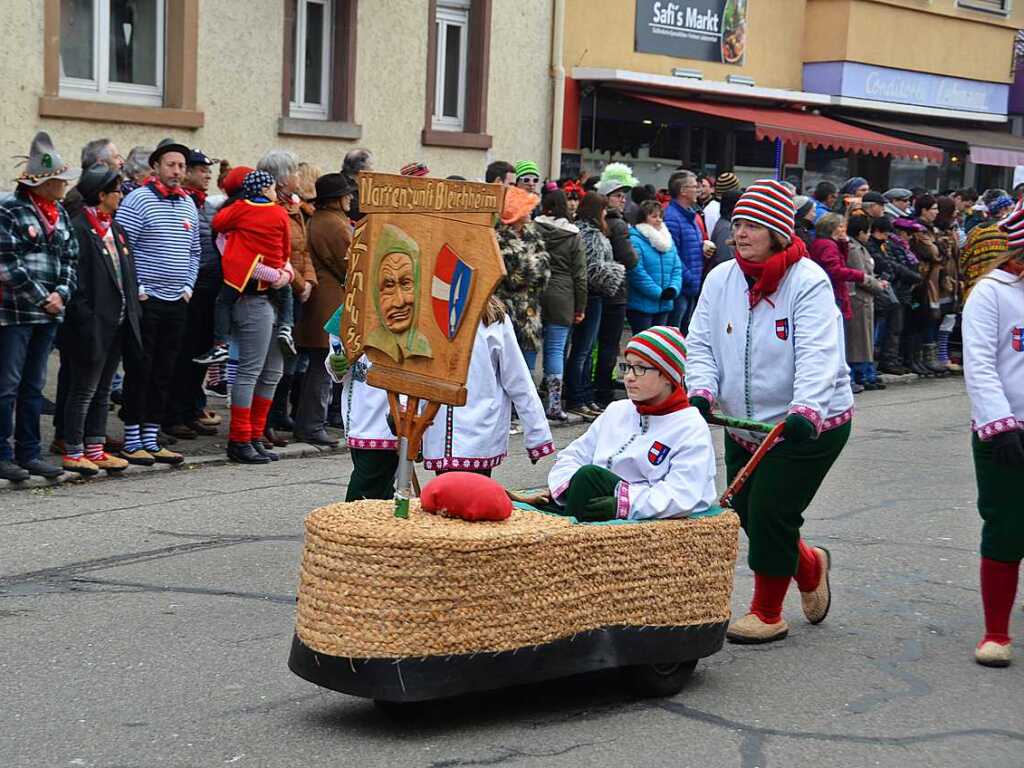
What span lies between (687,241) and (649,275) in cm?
94

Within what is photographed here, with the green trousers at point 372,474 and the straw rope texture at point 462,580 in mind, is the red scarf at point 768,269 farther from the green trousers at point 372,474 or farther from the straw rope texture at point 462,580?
the green trousers at point 372,474

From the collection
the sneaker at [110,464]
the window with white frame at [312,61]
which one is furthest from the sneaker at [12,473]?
the window with white frame at [312,61]

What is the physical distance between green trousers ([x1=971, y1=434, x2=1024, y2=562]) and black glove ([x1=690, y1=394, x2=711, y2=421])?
1.09 m

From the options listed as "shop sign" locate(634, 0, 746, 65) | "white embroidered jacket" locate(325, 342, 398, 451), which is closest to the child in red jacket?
"white embroidered jacket" locate(325, 342, 398, 451)

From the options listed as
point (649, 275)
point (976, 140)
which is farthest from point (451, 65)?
point (976, 140)

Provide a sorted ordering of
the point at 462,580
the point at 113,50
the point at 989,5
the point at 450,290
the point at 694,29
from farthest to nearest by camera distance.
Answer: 1. the point at 989,5
2. the point at 694,29
3. the point at 113,50
4. the point at 450,290
5. the point at 462,580

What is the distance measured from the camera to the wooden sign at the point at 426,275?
17.5 feet

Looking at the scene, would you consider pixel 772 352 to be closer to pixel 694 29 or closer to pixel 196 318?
pixel 196 318

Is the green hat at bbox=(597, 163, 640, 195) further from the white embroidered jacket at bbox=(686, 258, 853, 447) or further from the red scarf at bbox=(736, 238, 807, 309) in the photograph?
the red scarf at bbox=(736, 238, 807, 309)

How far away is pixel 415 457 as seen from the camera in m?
5.54

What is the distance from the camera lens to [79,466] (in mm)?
9742

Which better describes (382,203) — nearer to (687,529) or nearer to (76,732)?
(687,529)

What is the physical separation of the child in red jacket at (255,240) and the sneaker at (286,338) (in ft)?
0.94

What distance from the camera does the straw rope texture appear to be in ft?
16.1
